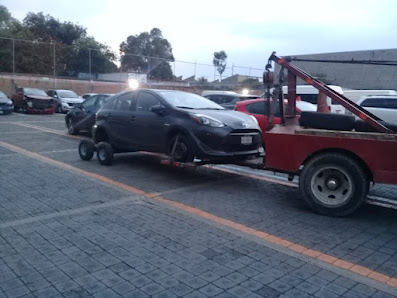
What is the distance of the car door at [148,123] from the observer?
739 cm

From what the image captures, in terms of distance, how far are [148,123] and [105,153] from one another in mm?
1468

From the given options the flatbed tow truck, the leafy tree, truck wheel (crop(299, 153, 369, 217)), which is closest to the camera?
the flatbed tow truck

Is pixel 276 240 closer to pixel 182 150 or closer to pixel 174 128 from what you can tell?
pixel 182 150

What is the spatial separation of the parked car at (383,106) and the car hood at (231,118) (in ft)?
19.2

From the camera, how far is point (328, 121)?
553cm

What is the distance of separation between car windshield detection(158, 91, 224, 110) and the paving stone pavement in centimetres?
240

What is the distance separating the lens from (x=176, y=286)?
3.38 m

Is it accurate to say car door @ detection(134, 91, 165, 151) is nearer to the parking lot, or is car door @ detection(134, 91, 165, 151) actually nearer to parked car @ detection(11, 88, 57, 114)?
the parking lot

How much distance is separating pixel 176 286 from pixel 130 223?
170 centimetres

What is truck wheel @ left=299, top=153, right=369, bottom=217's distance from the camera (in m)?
5.14

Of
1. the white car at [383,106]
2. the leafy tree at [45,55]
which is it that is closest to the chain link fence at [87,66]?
the leafy tree at [45,55]

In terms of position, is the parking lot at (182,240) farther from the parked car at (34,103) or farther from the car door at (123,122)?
the parked car at (34,103)

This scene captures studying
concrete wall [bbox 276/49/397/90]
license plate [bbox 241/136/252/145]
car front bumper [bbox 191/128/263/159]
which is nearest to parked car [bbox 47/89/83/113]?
concrete wall [bbox 276/49/397/90]

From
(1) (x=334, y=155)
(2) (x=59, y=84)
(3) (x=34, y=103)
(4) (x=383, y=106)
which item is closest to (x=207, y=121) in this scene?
(1) (x=334, y=155)
